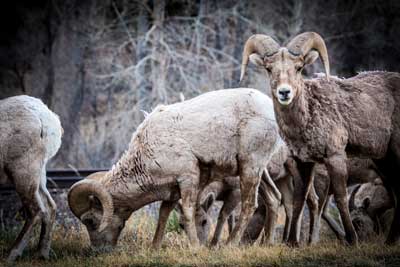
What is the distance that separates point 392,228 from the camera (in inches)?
369

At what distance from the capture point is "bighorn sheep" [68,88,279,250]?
9289mm

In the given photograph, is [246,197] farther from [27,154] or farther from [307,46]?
[27,154]

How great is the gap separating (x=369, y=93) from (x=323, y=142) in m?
1.18

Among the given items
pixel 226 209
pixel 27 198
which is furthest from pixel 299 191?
pixel 27 198

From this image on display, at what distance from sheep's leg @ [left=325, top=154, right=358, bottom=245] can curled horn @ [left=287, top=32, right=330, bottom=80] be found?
104 centimetres

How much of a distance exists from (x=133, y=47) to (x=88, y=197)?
12.6 meters

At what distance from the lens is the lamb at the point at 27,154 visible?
29.6 feet

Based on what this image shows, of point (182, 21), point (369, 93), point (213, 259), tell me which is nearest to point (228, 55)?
point (182, 21)

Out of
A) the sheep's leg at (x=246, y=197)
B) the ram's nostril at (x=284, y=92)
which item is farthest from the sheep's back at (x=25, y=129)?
the ram's nostril at (x=284, y=92)

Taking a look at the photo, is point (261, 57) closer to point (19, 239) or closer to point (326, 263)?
point (326, 263)

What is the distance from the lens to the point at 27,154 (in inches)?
356

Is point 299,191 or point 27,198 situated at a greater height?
point 299,191

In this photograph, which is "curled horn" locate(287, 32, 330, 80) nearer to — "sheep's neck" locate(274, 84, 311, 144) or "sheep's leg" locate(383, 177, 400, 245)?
"sheep's neck" locate(274, 84, 311, 144)

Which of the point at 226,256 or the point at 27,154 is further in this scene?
the point at 27,154
